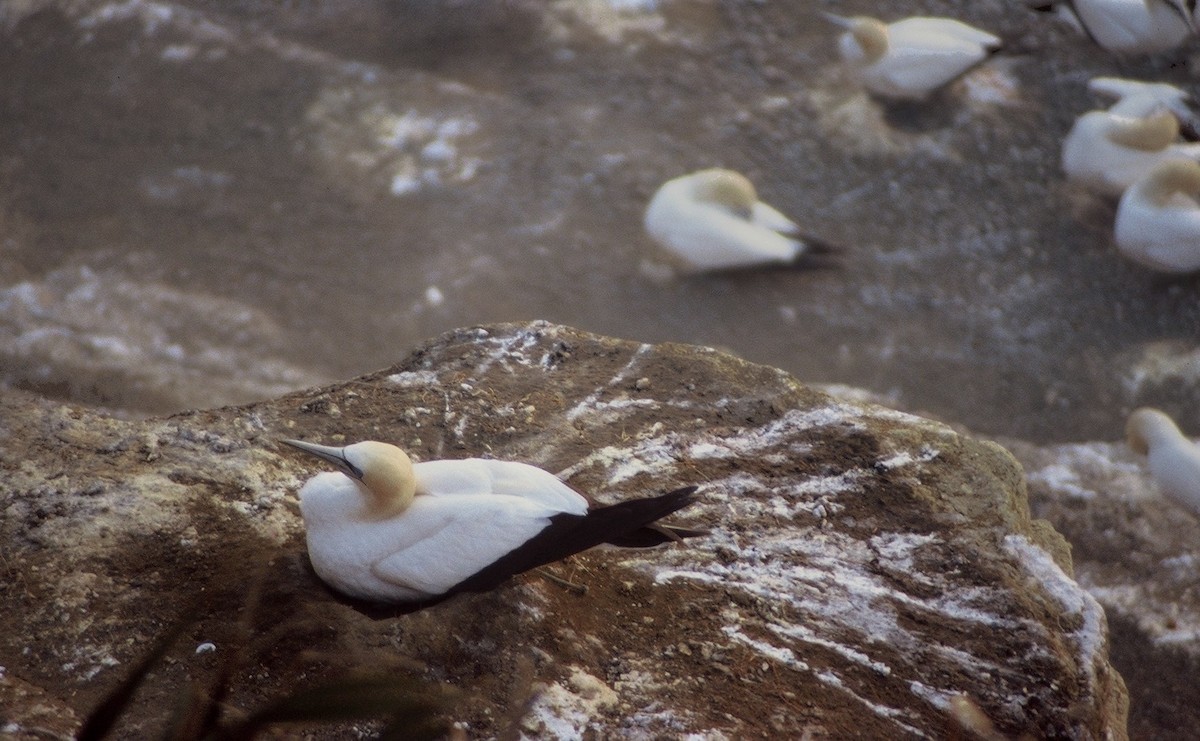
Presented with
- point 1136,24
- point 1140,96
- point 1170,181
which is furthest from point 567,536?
point 1136,24

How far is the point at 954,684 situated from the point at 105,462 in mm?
2195

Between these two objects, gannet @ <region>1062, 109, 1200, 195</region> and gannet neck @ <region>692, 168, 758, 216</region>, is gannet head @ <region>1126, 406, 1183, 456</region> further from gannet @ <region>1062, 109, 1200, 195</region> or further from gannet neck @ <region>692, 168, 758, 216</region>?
gannet neck @ <region>692, 168, 758, 216</region>

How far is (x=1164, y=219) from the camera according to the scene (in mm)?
5113

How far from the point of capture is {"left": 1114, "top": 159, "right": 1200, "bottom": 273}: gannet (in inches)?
200

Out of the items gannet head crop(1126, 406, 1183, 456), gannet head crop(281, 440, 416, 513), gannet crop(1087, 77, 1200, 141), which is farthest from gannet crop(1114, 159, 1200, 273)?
gannet head crop(281, 440, 416, 513)

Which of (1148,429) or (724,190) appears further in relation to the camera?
(724,190)

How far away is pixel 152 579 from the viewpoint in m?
2.40

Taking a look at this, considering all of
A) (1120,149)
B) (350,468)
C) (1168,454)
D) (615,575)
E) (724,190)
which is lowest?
(1168,454)

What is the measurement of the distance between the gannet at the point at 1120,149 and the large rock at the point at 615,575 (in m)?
3.30

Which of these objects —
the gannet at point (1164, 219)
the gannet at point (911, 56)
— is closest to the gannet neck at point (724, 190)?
the gannet at point (911, 56)

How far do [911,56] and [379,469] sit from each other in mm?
4903

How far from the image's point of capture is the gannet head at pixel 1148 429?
4.26 m

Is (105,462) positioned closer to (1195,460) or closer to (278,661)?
(278,661)

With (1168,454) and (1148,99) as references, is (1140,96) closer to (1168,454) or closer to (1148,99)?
(1148,99)
